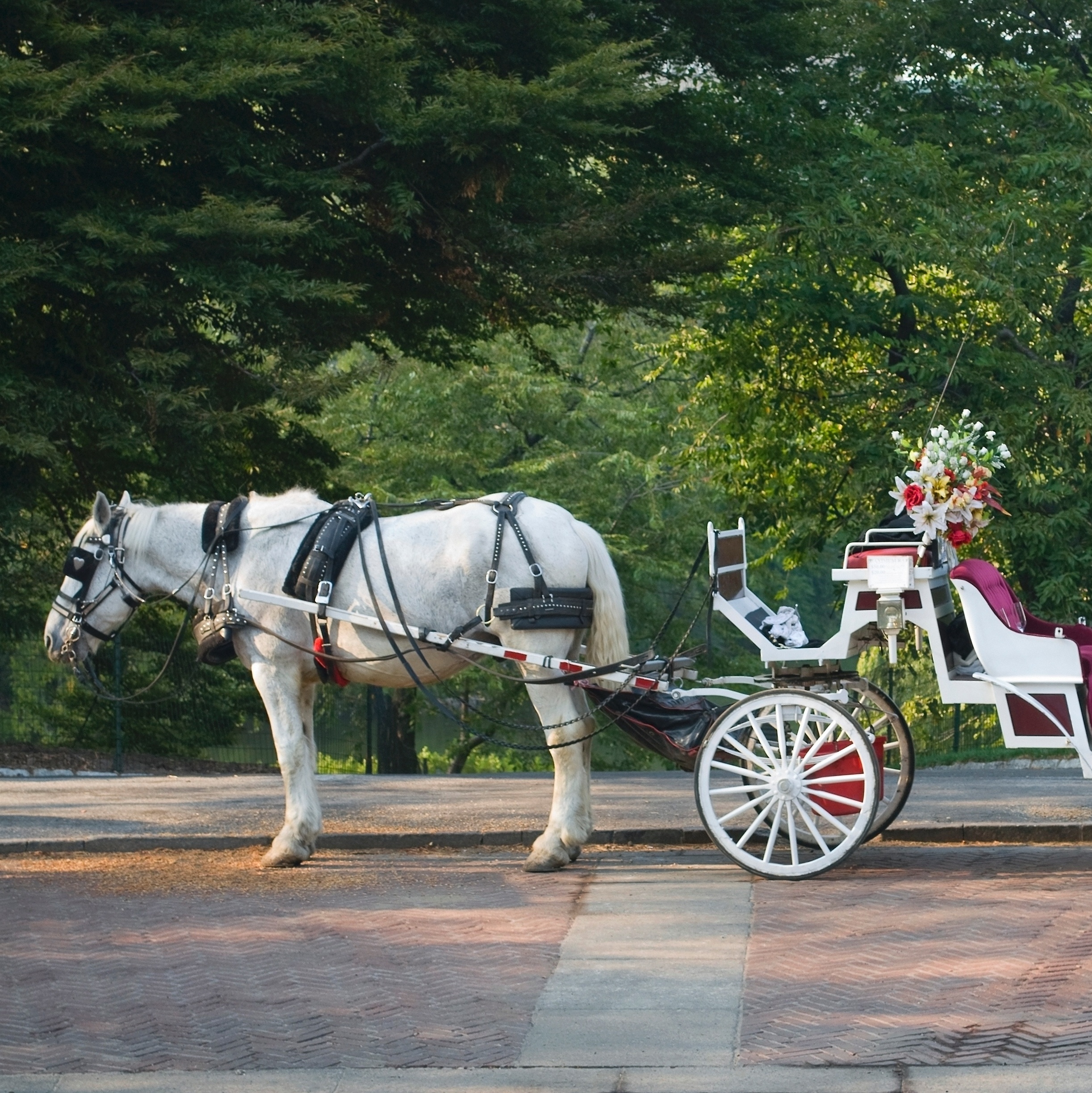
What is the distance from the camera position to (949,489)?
852 cm

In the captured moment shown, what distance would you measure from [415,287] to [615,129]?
3.06 meters

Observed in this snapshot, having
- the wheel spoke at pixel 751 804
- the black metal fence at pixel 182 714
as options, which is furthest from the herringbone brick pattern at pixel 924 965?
the black metal fence at pixel 182 714

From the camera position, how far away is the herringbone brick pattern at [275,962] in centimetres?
588

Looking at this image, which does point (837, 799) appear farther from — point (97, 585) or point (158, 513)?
point (97, 585)

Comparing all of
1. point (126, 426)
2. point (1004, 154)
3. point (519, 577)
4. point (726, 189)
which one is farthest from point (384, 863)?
point (1004, 154)

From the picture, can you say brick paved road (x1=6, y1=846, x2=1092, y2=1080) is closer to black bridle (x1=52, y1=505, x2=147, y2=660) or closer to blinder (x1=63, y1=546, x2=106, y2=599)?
black bridle (x1=52, y1=505, x2=147, y2=660)

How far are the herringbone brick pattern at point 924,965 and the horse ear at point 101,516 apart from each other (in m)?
4.40

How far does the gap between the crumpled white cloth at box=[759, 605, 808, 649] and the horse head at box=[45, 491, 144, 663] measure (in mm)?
3727

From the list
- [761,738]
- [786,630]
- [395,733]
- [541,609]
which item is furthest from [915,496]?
[395,733]

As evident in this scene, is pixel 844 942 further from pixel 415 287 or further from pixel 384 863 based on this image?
pixel 415 287

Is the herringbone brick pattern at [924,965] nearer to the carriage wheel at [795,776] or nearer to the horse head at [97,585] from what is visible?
the carriage wheel at [795,776]

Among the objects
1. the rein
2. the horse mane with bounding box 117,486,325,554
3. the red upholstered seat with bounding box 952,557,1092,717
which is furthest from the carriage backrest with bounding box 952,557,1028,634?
the rein

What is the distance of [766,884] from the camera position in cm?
847

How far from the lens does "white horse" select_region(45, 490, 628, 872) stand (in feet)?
29.9
